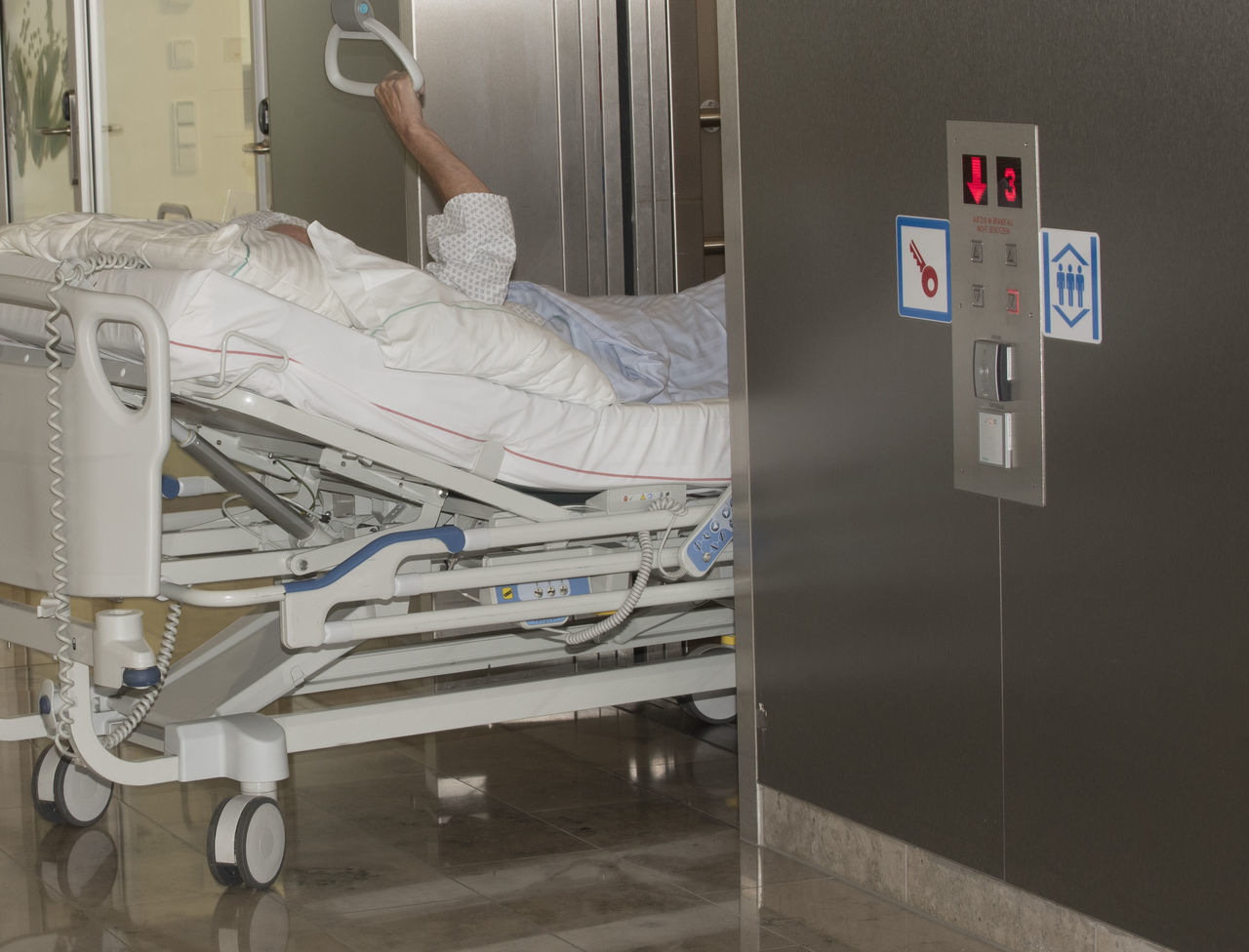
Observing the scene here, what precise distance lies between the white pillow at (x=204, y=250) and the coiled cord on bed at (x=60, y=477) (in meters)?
0.07

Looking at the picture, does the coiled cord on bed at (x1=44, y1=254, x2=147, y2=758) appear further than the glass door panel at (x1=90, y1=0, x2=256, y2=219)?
No

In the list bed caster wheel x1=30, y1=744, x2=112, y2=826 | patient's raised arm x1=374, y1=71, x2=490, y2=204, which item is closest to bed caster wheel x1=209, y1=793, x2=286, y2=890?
bed caster wheel x1=30, y1=744, x2=112, y2=826

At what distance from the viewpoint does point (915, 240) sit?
2.53 m

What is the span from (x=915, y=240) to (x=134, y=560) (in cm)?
127

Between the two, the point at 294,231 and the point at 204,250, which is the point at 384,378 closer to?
the point at 204,250

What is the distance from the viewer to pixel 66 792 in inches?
125

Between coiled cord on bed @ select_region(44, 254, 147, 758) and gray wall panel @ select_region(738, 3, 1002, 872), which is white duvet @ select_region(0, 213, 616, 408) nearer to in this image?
coiled cord on bed @ select_region(44, 254, 147, 758)

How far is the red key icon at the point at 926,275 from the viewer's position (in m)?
2.51

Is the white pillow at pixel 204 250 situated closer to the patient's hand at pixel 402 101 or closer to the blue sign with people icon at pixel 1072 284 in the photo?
the patient's hand at pixel 402 101

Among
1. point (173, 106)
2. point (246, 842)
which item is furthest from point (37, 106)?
point (246, 842)

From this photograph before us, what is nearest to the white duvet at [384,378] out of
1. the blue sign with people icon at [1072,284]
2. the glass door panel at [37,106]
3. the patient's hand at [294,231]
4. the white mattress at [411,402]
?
the white mattress at [411,402]

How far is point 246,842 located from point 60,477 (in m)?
0.71

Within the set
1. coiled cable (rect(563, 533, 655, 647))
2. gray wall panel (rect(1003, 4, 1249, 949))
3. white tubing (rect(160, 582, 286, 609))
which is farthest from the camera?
coiled cable (rect(563, 533, 655, 647))

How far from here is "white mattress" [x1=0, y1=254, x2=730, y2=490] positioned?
2.51 m
